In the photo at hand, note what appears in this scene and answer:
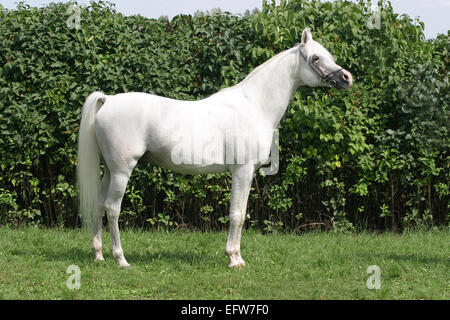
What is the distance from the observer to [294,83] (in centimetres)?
618

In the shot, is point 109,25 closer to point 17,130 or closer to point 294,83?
point 17,130

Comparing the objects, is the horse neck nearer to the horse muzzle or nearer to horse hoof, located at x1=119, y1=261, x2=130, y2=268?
the horse muzzle

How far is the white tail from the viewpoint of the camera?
598 centimetres

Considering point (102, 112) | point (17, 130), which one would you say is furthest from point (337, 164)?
point (17, 130)

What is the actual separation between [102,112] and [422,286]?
3531mm

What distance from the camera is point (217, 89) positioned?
27.0ft

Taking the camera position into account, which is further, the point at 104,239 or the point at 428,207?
the point at 428,207

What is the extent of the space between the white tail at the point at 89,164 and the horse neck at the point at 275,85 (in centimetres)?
161

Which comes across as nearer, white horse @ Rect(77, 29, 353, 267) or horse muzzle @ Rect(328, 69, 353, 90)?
white horse @ Rect(77, 29, 353, 267)

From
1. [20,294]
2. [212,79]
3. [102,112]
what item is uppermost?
[212,79]

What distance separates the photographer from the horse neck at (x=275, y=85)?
612cm

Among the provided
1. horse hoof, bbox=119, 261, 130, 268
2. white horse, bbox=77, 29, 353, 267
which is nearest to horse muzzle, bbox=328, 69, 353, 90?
white horse, bbox=77, 29, 353, 267

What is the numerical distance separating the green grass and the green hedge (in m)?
0.59

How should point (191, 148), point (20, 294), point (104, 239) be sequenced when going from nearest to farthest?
1. point (20, 294)
2. point (191, 148)
3. point (104, 239)
